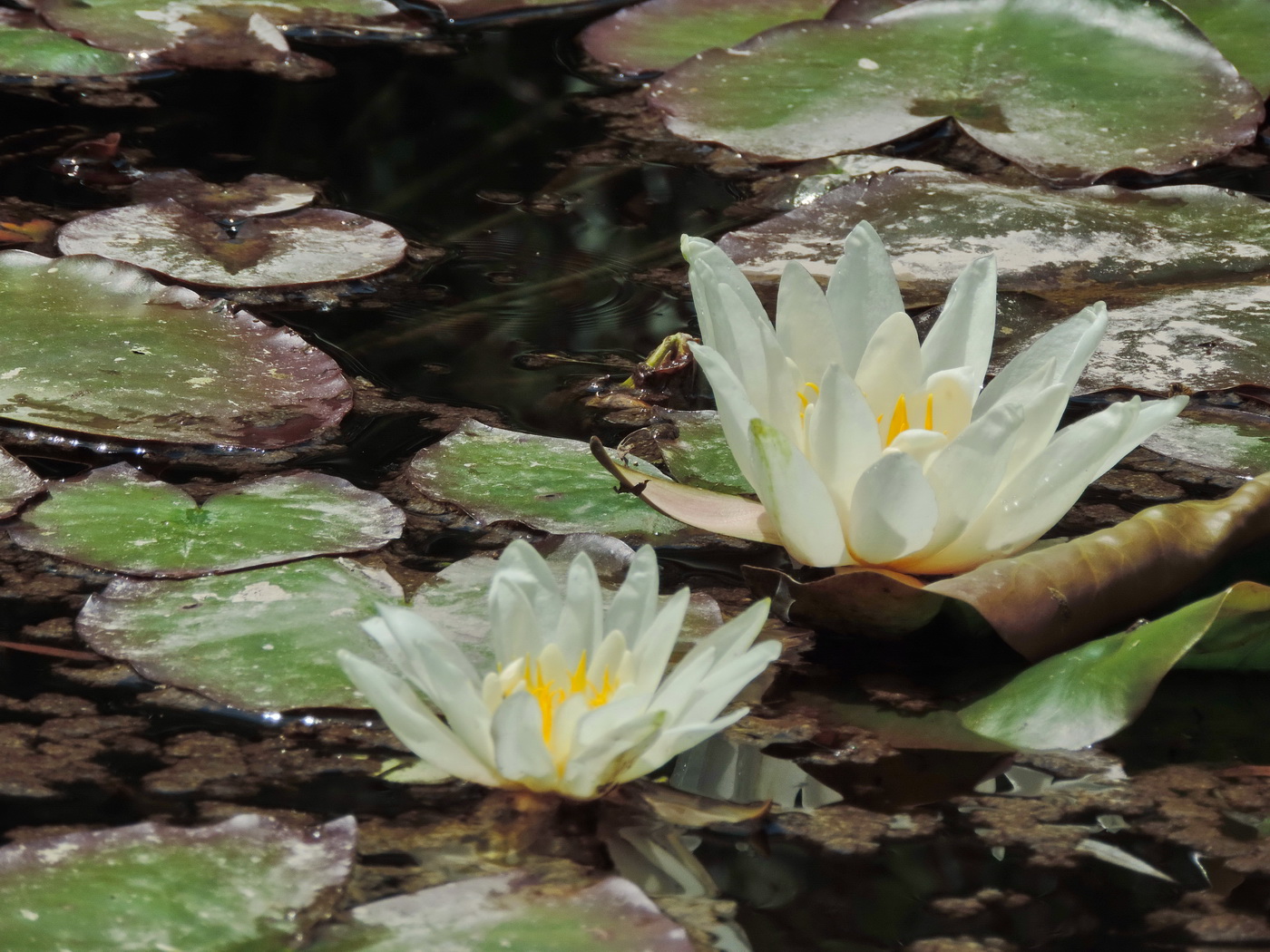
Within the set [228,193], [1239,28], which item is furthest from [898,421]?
[1239,28]

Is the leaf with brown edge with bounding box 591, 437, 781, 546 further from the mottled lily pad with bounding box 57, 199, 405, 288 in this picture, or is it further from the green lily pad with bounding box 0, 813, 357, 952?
the mottled lily pad with bounding box 57, 199, 405, 288

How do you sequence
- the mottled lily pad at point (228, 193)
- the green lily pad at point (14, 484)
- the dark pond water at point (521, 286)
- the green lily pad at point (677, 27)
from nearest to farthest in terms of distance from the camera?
the dark pond water at point (521, 286)
the green lily pad at point (14, 484)
the mottled lily pad at point (228, 193)
the green lily pad at point (677, 27)

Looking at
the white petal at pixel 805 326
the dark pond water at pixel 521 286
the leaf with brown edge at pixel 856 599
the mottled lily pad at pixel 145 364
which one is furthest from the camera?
the mottled lily pad at pixel 145 364

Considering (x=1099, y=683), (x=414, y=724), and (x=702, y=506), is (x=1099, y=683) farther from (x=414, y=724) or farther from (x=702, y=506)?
(x=414, y=724)

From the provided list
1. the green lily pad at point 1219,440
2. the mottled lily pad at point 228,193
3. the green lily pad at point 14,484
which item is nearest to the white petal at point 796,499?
the green lily pad at point 1219,440

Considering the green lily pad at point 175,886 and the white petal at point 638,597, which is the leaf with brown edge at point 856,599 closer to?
the white petal at point 638,597

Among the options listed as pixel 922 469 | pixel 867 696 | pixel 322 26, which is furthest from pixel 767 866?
pixel 322 26

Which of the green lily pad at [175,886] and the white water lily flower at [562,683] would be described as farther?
the white water lily flower at [562,683]

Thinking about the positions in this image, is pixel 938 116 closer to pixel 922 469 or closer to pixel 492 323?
pixel 492 323
